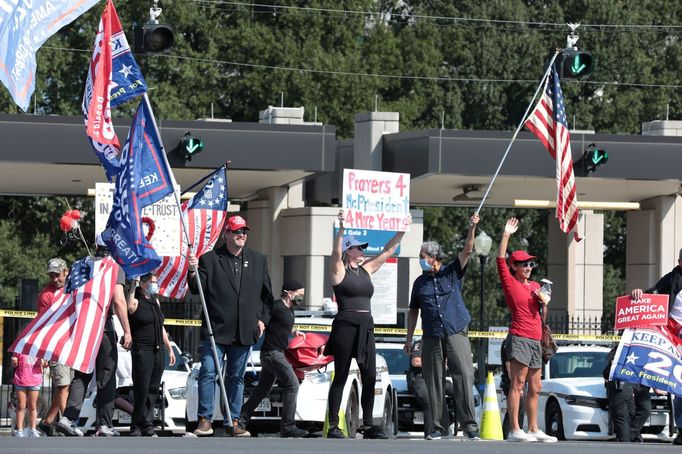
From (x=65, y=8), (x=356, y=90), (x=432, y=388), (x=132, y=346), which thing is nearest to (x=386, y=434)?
(x=432, y=388)

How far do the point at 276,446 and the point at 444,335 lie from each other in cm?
328

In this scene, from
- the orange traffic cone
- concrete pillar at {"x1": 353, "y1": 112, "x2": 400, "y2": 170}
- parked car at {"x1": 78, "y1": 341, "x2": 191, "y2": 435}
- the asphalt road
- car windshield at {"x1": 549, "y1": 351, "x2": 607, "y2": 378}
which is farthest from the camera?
concrete pillar at {"x1": 353, "y1": 112, "x2": 400, "y2": 170}

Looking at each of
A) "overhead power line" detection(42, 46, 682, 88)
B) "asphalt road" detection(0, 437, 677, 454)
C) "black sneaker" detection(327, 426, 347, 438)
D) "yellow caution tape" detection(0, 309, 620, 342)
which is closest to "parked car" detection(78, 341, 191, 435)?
"yellow caution tape" detection(0, 309, 620, 342)

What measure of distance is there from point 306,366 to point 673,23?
49.2 meters

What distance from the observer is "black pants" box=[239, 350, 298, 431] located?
1675cm

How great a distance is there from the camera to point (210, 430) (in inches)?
651

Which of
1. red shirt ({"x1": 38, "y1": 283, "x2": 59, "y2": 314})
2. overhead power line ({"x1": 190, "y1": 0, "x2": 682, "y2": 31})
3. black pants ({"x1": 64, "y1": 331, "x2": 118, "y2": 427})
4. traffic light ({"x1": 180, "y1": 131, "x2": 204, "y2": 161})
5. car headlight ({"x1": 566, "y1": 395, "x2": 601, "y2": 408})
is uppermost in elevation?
overhead power line ({"x1": 190, "y1": 0, "x2": 682, "y2": 31})

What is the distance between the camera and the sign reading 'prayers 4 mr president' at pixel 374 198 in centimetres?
2641

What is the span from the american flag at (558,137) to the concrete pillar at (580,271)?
18218mm

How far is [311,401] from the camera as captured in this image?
1925 centimetres

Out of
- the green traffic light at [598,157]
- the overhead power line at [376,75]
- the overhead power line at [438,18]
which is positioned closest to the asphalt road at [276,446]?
the green traffic light at [598,157]

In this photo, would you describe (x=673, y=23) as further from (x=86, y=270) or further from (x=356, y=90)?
(x=86, y=270)

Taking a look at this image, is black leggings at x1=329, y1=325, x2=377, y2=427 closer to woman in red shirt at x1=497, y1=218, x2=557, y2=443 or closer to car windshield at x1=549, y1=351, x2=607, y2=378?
woman in red shirt at x1=497, y1=218, x2=557, y2=443

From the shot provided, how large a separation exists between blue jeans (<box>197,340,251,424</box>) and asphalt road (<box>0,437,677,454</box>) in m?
1.19
